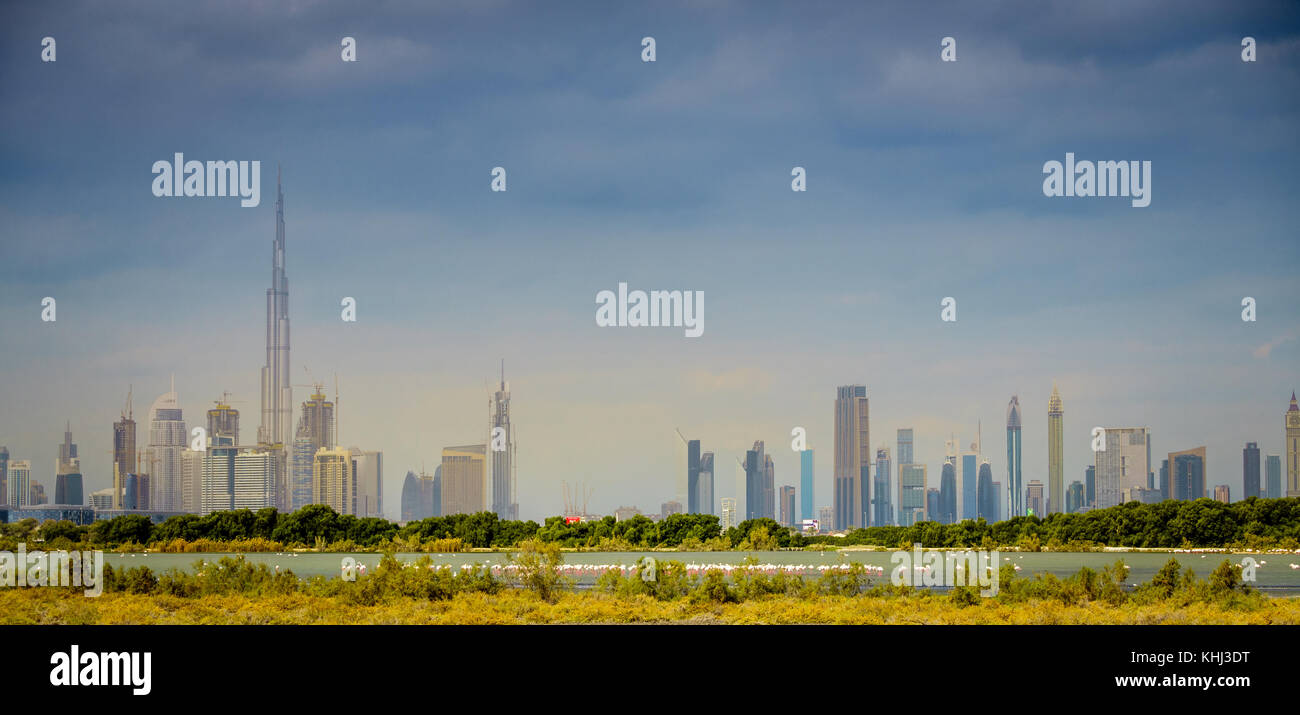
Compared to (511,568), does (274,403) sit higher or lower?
higher

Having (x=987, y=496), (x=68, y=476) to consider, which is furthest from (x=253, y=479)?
(x=987, y=496)

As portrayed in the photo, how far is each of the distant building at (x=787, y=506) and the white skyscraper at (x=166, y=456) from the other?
77.0 feet

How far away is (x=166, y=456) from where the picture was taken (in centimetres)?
3853

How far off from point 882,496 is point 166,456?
30722 mm

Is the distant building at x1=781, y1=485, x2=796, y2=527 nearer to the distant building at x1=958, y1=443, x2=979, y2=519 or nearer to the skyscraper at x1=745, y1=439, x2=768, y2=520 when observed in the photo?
the skyscraper at x1=745, y1=439, x2=768, y2=520

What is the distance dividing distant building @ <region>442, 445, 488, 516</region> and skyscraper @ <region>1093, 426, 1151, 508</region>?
70.6ft

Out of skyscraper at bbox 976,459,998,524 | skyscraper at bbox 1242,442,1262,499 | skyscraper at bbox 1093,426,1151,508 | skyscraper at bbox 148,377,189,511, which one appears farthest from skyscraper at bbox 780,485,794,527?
skyscraper at bbox 148,377,189,511

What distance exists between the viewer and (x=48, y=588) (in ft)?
60.1

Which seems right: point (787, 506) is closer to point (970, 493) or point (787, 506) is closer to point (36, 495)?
point (970, 493)

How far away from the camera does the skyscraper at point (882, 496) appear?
147ft

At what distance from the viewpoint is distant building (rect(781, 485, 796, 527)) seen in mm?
42656
